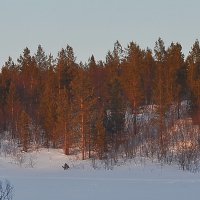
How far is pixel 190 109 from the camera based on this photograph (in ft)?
146

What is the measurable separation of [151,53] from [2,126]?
20460 mm

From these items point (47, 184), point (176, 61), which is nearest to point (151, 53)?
point (176, 61)

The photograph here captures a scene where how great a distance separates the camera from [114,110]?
4212 centimetres

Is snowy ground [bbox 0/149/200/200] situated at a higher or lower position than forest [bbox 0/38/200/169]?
lower

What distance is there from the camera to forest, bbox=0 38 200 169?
3725 centimetres

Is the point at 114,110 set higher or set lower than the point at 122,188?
higher

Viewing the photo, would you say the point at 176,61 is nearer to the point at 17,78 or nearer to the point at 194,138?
the point at 194,138

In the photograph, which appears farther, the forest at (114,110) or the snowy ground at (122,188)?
the forest at (114,110)

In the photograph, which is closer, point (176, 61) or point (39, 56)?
point (176, 61)

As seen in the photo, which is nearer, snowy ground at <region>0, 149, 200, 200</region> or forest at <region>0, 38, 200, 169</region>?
snowy ground at <region>0, 149, 200, 200</region>

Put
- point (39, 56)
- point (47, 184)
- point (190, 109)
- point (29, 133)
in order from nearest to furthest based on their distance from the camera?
point (47, 184)
point (29, 133)
point (190, 109)
point (39, 56)

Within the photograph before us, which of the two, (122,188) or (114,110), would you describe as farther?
(114,110)

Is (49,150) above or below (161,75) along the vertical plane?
below

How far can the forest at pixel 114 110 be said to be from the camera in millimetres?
37250
